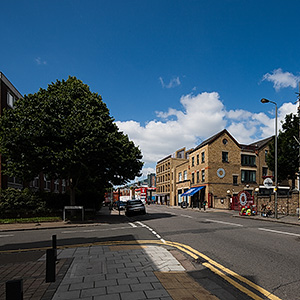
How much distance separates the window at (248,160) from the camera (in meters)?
43.5

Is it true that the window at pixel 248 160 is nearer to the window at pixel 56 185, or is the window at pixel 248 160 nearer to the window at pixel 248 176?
the window at pixel 248 176

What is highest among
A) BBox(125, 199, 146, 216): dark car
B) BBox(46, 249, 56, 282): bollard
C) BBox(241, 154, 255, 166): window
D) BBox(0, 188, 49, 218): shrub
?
BBox(241, 154, 255, 166): window

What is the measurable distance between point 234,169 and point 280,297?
1565 inches

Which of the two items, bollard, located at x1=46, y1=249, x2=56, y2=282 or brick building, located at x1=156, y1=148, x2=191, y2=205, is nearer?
bollard, located at x1=46, y1=249, x2=56, y2=282

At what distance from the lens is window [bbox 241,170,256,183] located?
1692 inches

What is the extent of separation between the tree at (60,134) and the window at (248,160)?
27.9 m

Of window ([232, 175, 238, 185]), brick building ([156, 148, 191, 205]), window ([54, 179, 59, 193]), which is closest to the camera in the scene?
window ([232, 175, 238, 185])

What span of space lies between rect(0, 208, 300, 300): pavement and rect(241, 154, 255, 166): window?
38.4 m

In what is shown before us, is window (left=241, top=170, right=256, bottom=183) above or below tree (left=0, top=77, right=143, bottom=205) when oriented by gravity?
below

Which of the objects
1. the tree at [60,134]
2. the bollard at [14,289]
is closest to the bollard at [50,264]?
the bollard at [14,289]

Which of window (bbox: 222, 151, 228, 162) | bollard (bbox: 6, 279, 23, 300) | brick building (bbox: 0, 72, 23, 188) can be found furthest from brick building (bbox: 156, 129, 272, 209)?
bollard (bbox: 6, 279, 23, 300)

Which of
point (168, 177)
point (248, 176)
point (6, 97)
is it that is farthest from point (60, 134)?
point (168, 177)

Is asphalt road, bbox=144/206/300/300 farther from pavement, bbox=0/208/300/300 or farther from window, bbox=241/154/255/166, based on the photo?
window, bbox=241/154/255/166

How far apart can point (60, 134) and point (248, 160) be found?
3441 cm
